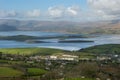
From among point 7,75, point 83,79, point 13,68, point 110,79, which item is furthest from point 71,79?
point 13,68

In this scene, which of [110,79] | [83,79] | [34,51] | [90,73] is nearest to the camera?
[83,79]

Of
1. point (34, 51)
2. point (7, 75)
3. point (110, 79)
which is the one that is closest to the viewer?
point (110, 79)

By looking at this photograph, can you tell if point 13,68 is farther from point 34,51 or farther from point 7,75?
point 34,51

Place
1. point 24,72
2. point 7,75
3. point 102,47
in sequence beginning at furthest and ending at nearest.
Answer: point 102,47 → point 24,72 → point 7,75

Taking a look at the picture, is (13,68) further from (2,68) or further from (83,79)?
(83,79)

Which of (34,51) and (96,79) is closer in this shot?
(96,79)

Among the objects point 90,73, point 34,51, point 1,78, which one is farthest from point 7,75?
point 34,51
